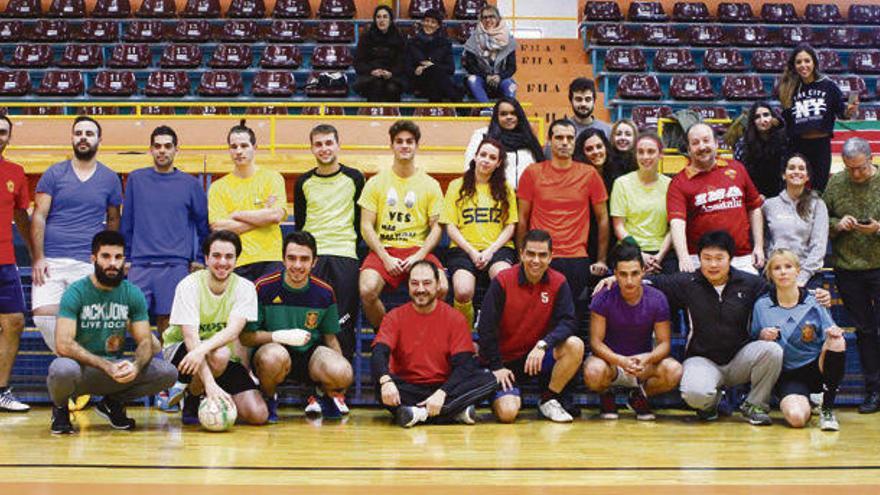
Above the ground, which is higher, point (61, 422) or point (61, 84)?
point (61, 84)

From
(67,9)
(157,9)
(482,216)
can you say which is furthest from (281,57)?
(482,216)

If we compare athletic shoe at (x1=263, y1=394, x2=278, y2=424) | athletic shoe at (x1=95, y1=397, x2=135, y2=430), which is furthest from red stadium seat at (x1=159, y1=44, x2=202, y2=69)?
athletic shoe at (x1=95, y1=397, x2=135, y2=430)

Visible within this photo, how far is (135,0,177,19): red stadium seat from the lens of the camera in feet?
46.2

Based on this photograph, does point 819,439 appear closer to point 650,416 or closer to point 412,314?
point 650,416

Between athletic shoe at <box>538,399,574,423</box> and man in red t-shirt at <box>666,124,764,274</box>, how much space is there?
1.15 metres

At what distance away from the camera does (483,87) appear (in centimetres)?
1003

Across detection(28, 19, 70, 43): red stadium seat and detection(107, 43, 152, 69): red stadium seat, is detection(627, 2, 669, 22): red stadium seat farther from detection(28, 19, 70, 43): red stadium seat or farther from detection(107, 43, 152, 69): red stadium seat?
detection(28, 19, 70, 43): red stadium seat

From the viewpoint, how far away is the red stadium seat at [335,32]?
13477mm

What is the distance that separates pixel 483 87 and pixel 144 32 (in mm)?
5929

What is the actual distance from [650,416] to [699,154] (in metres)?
1.57

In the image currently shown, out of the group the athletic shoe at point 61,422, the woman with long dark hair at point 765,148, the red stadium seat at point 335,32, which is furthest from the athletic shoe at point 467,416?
the red stadium seat at point 335,32

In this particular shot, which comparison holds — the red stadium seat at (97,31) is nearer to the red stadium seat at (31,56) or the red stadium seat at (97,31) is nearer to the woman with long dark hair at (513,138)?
the red stadium seat at (31,56)

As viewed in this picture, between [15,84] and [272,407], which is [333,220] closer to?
[272,407]

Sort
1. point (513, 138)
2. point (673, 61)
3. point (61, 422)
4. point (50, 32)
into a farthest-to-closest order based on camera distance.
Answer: point (50, 32)
point (673, 61)
point (513, 138)
point (61, 422)
